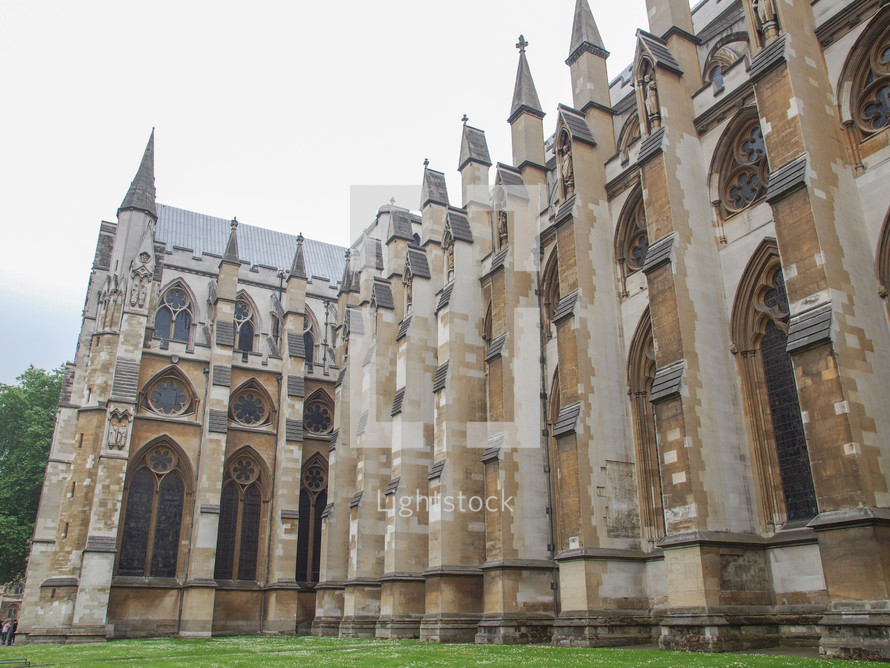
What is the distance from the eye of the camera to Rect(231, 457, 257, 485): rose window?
98.0 ft

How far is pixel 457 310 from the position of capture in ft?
73.3

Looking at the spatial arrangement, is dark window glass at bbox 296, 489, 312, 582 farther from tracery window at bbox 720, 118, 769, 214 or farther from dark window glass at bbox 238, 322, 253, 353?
tracery window at bbox 720, 118, 769, 214

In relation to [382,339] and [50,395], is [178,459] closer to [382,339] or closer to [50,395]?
[382,339]

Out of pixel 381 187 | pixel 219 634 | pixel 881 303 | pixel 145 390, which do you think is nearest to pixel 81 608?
pixel 219 634

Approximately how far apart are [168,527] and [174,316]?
33.4 ft

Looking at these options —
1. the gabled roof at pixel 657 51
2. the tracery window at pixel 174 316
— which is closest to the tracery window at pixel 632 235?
the gabled roof at pixel 657 51

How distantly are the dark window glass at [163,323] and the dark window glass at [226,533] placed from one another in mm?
8057

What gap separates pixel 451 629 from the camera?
18.7m

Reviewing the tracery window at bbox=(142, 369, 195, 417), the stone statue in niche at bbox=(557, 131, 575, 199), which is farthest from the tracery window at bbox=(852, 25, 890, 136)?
the tracery window at bbox=(142, 369, 195, 417)

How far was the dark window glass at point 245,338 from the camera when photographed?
35.1 meters

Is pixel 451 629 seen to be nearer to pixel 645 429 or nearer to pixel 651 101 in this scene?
pixel 645 429

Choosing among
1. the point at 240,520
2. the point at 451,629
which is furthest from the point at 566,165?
the point at 240,520

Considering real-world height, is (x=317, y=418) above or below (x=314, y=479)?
above

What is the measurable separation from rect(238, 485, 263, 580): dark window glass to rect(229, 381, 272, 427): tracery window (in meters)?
2.91
